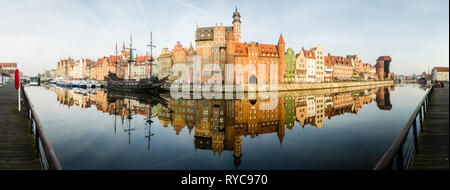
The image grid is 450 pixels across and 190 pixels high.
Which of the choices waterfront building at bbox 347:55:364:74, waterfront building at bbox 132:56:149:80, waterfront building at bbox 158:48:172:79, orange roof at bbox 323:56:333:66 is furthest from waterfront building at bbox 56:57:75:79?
waterfront building at bbox 347:55:364:74

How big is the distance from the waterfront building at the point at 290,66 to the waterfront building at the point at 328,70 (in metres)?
18.7

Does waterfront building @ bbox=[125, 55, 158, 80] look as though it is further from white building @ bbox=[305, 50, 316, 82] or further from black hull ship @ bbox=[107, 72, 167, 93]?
white building @ bbox=[305, 50, 316, 82]

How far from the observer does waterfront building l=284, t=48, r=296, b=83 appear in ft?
233

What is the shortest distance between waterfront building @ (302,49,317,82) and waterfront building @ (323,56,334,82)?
23.4 feet

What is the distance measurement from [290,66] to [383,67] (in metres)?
87.4

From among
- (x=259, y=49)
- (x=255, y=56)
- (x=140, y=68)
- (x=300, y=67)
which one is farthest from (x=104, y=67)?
(x=300, y=67)

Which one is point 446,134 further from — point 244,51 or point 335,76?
point 335,76

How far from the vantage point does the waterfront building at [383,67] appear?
4910 inches

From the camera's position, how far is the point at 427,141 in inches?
291

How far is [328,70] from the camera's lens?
8475cm

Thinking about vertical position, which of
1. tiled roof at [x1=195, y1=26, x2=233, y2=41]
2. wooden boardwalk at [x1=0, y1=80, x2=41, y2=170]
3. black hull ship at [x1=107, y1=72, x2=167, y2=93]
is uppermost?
tiled roof at [x1=195, y1=26, x2=233, y2=41]

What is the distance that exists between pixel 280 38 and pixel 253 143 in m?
59.6
